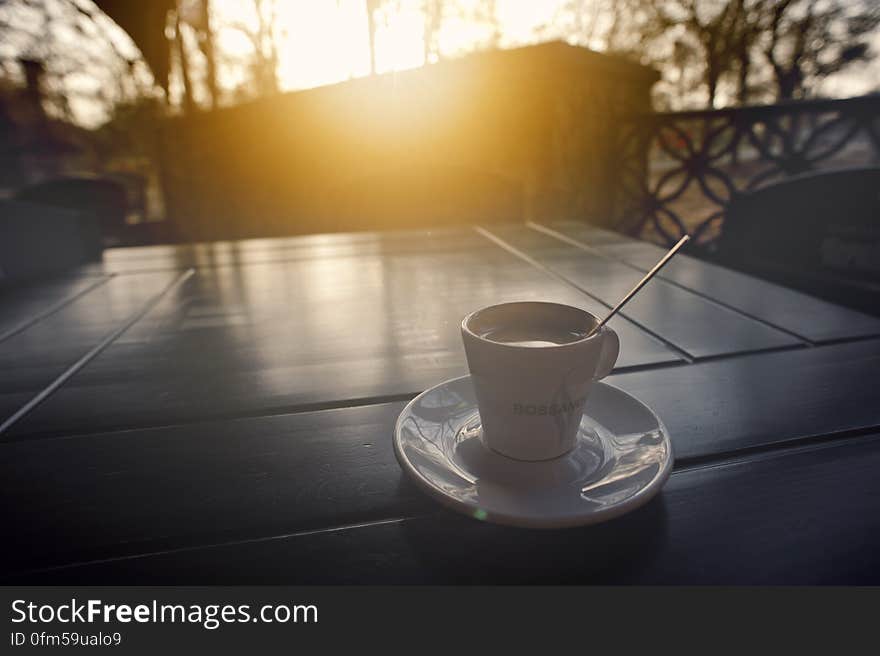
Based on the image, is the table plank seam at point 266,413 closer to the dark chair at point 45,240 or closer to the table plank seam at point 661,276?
the table plank seam at point 661,276

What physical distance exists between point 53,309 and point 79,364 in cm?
38

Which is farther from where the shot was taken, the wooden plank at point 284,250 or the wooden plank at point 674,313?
the wooden plank at point 284,250

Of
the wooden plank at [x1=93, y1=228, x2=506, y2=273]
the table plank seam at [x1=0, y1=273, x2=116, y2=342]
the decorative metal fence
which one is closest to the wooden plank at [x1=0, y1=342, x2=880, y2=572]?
the table plank seam at [x1=0, y1=273, x2=116, y2=342]

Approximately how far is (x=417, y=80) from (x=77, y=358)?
4.15m

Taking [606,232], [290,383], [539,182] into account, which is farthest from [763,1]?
[290,383]

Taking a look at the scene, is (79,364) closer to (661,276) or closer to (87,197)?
(661,276)

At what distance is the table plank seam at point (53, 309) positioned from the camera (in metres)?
0.86

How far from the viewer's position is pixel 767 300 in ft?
3.02

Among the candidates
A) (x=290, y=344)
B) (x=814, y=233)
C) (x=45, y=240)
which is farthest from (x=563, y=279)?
(x=45, y=240)

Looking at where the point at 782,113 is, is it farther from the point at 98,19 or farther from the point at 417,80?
the point at 98,19

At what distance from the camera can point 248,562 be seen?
13.7 inches

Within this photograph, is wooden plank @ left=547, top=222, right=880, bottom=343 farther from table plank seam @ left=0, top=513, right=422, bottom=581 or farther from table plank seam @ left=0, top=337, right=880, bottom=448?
table plank seam @ left=0, top=513, right=422, bottom=581

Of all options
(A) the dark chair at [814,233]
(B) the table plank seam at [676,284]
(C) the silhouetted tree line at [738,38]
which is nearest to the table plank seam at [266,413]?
(B) the table plank seam at [676,284]

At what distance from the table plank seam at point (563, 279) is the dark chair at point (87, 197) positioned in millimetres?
4812
